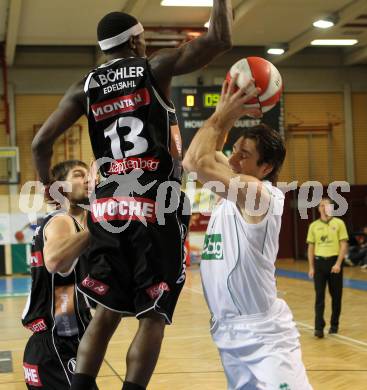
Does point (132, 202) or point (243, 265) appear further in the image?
point (243, 265)

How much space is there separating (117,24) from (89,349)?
150cm

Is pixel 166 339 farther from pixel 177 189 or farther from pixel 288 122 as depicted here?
pixel 288 122

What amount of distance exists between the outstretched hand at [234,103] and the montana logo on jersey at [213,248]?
64 centimetres

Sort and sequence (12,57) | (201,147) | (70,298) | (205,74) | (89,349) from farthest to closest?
(205,74), (12,57), (70,298), (201,147), (89,349)

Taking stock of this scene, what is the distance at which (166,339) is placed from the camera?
9133mm

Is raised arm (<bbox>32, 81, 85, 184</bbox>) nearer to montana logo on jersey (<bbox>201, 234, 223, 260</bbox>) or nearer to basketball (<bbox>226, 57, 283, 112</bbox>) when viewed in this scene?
basketball (<bbox>226, 57, 283, 112</bbox>)

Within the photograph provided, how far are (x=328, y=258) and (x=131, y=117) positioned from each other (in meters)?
6.70

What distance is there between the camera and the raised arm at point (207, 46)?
3.06 metres

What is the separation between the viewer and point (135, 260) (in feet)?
10.6

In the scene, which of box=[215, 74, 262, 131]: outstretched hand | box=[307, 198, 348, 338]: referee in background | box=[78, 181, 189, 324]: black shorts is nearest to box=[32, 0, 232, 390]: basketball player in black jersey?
box=[78, 181, 189, 324]: black shorts

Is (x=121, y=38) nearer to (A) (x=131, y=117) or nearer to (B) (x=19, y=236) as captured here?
(A) (x=131, y=117)

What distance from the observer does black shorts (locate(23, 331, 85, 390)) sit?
385cm

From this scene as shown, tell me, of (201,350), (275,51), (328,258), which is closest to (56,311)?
(201,350)

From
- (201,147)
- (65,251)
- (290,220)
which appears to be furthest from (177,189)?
(290,220)
